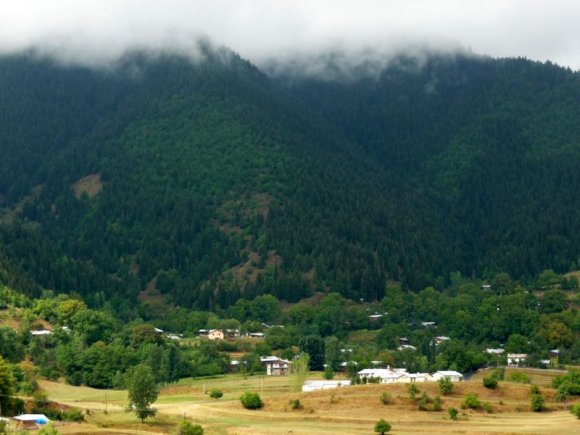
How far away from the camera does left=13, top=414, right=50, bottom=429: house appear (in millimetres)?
104500

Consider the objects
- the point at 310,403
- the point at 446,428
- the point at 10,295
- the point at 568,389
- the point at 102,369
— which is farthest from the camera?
the point at 10,295

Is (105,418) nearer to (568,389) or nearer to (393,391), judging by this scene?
(393,391)

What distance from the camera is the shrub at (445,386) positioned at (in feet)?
424

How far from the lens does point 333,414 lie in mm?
119562

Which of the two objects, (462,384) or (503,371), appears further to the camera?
(503,371)

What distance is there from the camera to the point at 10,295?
184875 mm

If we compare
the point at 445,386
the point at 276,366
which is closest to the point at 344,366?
the point at 276,366

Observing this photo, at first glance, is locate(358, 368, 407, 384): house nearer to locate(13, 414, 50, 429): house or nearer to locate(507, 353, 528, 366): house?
locate(507, 353, 528, 366): house

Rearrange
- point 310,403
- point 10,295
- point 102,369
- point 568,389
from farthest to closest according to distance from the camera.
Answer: point 10,295
point 102,369
point 568,389
point 310,403

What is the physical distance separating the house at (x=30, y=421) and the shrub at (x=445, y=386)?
45211 mm

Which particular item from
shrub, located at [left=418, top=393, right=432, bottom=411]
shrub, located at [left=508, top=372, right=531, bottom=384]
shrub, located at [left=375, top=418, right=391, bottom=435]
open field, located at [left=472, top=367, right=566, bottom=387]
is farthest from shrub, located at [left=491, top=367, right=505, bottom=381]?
shrub, located at [left=375, top=418, right=391, bottom=435]

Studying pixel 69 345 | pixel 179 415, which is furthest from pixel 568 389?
pixel 69 345

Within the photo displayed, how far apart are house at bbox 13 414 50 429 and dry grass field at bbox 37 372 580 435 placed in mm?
2307

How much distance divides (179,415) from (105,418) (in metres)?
7.84
